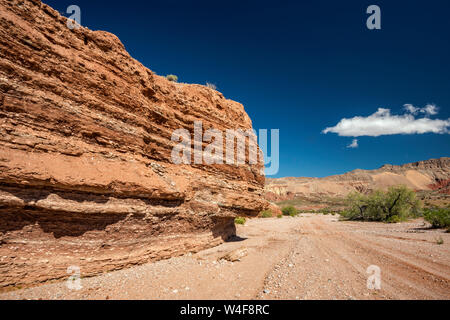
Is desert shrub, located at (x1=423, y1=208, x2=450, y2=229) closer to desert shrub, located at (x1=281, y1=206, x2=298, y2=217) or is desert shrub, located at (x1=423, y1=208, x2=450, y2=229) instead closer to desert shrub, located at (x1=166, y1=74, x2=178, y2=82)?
desert shrub, located at (x1=166, y1=74, x2=178, y2=82)

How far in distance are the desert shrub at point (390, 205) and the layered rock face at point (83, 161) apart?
30.3 m

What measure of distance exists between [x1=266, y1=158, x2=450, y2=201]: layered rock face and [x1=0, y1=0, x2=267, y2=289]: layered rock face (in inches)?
3808

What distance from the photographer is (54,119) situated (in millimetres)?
5715

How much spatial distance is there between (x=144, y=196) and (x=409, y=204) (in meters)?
35.8

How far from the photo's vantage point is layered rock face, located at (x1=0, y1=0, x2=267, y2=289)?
15.8 feet

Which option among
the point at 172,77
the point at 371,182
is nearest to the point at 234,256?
the point at 172,77

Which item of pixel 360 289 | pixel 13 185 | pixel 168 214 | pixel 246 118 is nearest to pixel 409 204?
pixel 246 118

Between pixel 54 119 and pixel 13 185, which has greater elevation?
pixel 54 119

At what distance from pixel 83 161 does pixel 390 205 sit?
3620 centimetres

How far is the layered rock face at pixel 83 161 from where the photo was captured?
4.82m

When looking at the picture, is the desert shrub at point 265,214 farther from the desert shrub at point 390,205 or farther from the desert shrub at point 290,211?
the desert shrub at point 390,205

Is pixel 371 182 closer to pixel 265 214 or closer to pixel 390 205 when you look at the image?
pixel 390 205

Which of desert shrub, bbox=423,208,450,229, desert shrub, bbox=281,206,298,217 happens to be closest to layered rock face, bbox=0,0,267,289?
desert shrub, bbox=423,208,450,229
